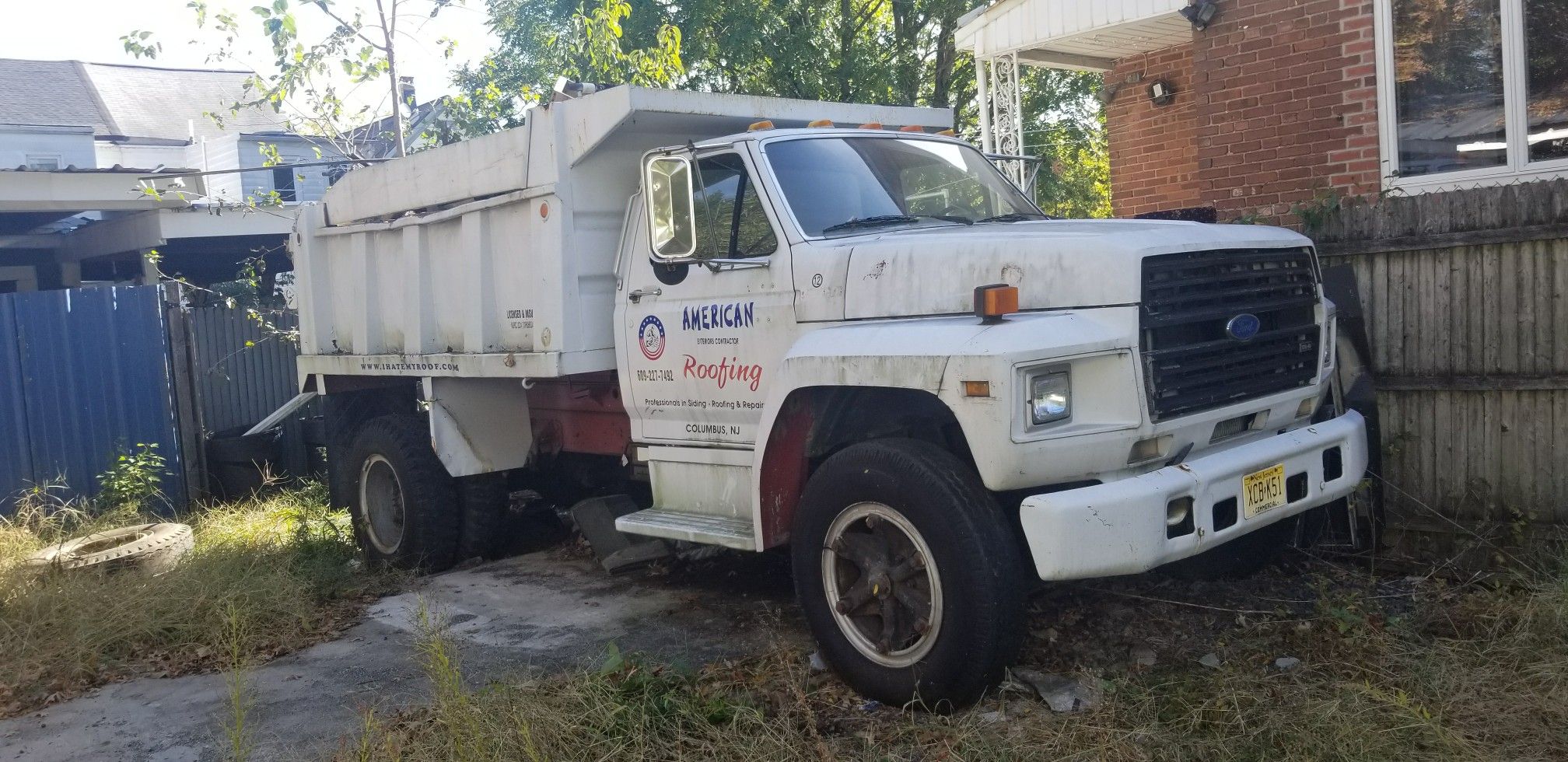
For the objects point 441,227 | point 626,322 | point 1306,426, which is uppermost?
point 441,227

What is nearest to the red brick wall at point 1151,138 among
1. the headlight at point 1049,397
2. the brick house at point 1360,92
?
the brick house at point 1360,92

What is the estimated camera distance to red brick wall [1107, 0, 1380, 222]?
7.73 m

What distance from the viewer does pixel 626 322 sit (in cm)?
587

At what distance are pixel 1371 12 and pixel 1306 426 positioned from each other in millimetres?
3964

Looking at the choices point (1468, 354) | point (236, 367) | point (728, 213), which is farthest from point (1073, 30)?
point (236, 367)

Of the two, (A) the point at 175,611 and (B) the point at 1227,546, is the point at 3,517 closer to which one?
(A) the point at 175,611

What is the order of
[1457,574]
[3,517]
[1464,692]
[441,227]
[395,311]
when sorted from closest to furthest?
[1464,692] < [1457,574] < [441,227] < [395,311] < [3,517]

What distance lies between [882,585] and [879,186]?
1837 millimetres

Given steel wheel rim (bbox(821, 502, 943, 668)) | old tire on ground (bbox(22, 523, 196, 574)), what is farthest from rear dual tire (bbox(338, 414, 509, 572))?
steel wheel rim (bbox(821, 502, 943, 668))

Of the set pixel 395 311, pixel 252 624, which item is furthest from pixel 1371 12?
pixel 252 624

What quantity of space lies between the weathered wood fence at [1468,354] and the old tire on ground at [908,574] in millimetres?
2706

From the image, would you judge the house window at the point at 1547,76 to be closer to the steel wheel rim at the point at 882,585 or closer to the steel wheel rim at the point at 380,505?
the steel wheel rim at the point at 882,585

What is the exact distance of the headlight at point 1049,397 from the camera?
13.3 ft

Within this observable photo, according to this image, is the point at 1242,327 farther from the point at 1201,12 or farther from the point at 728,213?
the point at 1201,12
